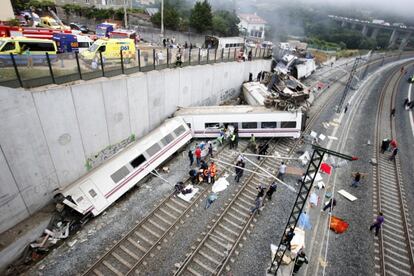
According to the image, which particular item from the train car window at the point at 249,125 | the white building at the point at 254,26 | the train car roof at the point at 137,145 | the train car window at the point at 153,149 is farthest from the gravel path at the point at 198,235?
the white building at the point at 254,26

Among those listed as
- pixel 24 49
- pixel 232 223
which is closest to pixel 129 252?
pixel 232 223

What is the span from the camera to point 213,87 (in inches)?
1110

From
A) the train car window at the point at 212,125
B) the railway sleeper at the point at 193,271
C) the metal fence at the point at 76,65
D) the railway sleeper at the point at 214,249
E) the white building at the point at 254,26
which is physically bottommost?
the railway sleeper at the point at 193,271

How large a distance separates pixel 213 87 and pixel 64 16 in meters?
39.0

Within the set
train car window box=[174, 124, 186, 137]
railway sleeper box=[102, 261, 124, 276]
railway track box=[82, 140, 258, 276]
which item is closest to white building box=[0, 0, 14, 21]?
train car window box=[174, 124, 186, 137]

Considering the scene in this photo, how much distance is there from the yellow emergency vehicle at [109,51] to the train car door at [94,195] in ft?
24.9

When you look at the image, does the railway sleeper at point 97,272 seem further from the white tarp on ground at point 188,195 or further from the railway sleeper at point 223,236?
the white tarp on ground at point 188,195

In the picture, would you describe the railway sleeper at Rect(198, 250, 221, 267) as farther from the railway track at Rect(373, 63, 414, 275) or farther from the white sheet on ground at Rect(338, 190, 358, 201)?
the white sheet on ground at Rect(338, 190, 358, 201)

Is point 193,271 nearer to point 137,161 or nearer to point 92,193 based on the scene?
point 92,193

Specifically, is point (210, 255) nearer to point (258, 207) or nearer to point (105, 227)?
point (258, 207)

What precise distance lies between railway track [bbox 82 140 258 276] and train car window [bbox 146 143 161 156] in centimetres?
352

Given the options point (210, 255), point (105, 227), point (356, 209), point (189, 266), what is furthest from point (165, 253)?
point (356, 209)

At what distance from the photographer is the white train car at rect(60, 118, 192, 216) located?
14306mm

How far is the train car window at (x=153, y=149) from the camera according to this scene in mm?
17941
